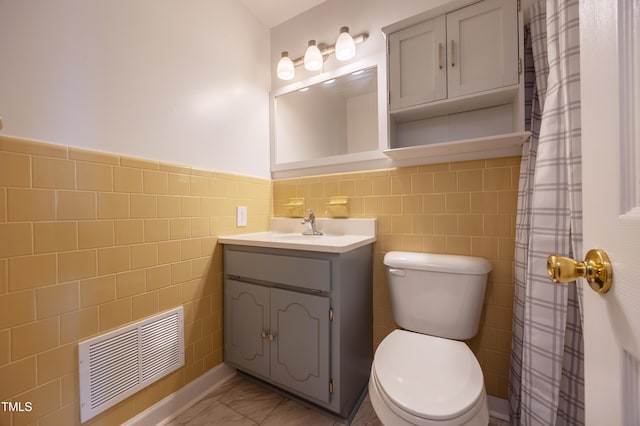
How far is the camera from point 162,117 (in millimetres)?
1268

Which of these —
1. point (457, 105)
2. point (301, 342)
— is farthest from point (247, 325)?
point (457, 105)

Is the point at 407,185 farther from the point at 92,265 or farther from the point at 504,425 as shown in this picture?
the point at 92,265

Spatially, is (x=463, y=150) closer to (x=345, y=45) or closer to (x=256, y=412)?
(x=345, y=45)

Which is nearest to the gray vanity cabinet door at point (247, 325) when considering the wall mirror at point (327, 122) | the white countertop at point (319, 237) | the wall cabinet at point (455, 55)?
the white countertop at point (319, 237)

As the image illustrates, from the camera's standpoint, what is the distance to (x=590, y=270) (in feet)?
1.27

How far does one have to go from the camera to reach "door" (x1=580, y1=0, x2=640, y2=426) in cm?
33

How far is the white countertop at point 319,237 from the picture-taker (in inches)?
46.7

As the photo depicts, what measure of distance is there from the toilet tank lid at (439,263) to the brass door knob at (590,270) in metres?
0.76

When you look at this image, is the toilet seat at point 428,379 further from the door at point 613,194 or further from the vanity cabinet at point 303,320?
the door at point 613,194

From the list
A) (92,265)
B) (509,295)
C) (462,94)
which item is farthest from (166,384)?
(462,94)

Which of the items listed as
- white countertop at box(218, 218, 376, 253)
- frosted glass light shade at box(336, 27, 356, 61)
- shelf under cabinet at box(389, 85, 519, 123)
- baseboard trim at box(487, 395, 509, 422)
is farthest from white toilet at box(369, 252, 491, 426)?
frosted glass light shade at box(336, 27, 356, 61)

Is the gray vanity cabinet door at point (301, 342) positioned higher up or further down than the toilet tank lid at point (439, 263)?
further down

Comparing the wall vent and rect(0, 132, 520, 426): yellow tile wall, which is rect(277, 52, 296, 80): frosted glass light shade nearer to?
rect(0, 132, 520, 426): yellow tile wall

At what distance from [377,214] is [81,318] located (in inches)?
56.2
